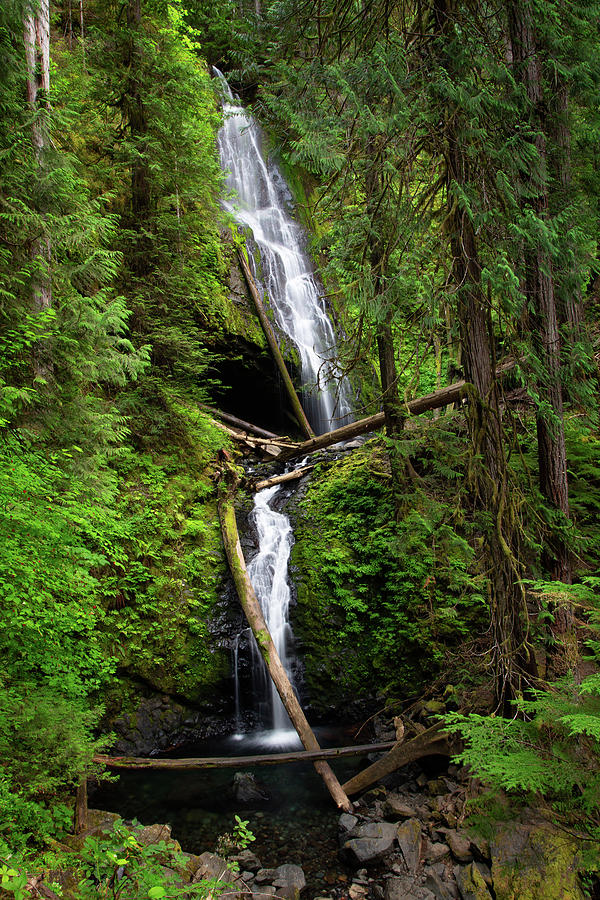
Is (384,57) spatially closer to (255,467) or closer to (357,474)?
(357,474)

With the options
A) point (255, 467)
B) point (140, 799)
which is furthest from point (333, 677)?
point (255, 467)

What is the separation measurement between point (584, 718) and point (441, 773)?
3063mm

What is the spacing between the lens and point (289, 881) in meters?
4.26

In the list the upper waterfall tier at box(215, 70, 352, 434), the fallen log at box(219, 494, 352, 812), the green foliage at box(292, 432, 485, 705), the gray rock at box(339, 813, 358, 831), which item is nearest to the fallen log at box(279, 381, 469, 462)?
the green foliage at box(292, 432, 485, 705)

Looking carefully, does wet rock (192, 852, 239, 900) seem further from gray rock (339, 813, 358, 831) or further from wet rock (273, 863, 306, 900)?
gray rock (339, 813, 358, 831)

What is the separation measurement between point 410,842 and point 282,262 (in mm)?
13628

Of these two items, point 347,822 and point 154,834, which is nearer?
point 154,834

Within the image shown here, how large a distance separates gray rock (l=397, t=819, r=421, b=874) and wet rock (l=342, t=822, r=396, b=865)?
0.11 meters

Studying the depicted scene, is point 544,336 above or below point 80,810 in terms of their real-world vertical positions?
above

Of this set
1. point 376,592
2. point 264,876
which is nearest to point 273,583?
point 376,592

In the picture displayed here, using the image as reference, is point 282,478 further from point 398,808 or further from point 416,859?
point 416,859

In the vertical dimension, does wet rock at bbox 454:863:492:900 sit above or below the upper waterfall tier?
below

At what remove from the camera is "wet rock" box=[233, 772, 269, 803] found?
555cm

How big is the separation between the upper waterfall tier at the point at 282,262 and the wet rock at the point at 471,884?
29.1 feet
